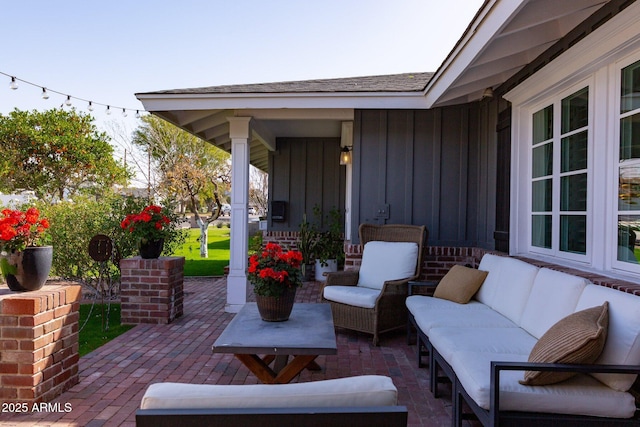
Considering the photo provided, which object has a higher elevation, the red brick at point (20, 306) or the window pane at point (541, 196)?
the window pane at point (541, 196)

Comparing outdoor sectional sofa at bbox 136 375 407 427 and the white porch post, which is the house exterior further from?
outdoor sectional sofa at bbox 136 375 407 427

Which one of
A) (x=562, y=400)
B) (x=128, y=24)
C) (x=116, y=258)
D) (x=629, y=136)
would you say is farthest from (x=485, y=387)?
(x=128, y=24)

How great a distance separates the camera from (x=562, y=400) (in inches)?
71.6

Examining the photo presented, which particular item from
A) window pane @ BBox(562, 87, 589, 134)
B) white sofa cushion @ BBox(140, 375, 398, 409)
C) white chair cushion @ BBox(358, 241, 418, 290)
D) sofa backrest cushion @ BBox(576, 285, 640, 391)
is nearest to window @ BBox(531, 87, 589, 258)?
window pane @ BBox(562, 87, 589, 134)

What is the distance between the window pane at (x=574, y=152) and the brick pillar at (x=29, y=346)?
3.83 metres

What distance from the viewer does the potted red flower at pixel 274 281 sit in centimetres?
296

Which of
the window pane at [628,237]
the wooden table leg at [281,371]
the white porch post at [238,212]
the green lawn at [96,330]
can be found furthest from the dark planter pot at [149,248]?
the window pane at [628,237]

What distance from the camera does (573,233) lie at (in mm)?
3305

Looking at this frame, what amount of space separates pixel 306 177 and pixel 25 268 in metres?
5.92

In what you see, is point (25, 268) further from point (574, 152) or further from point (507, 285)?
point (574, 152)

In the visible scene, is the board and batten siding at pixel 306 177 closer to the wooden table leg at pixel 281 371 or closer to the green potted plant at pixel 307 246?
the green potted plant at pixel 307 246

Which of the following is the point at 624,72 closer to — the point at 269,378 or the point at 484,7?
the point at 484,7

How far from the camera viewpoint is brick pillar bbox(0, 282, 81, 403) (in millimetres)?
2586

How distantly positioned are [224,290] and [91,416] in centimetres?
425
